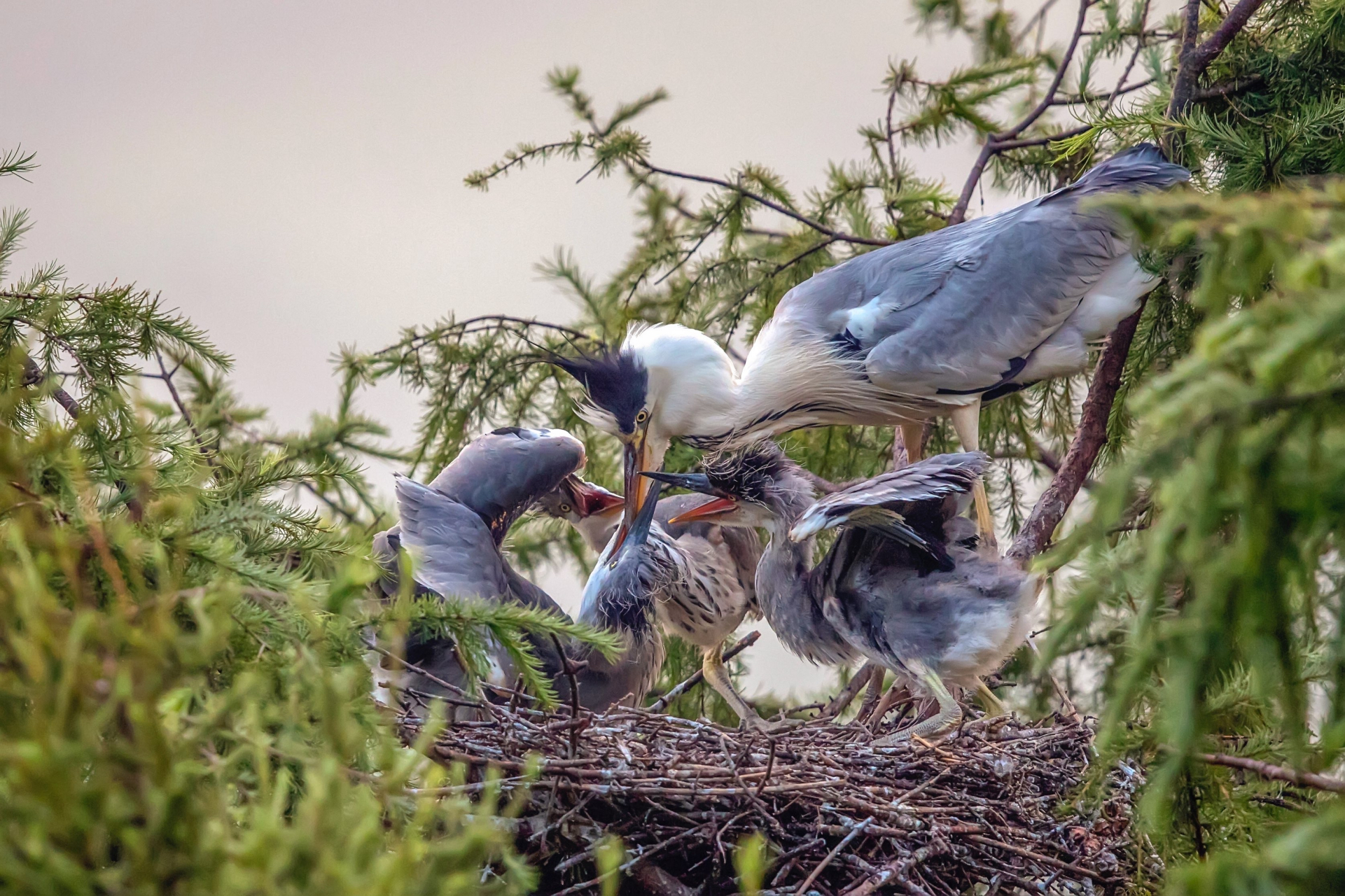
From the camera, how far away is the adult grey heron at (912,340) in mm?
2250

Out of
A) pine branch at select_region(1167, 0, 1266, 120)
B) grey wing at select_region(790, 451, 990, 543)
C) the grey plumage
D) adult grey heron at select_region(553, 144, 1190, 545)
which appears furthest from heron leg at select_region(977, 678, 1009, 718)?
pine branch at select_region(1167, 0, 1266, 120)

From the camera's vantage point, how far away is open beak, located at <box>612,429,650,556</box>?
7.63ft

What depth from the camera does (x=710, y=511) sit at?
222cm

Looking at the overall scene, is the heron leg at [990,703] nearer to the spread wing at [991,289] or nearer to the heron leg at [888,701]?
the heron leg at [888,701]

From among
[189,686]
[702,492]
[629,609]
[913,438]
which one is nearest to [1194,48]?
[913,438]

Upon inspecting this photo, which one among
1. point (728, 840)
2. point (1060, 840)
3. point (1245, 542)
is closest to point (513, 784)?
point (728, 840)

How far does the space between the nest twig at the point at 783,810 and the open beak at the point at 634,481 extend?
616mm

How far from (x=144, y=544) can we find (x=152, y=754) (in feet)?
1.01

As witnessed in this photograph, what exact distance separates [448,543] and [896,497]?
0.82 m

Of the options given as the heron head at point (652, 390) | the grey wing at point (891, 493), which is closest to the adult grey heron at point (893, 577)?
the grey wing at point (891, 493)

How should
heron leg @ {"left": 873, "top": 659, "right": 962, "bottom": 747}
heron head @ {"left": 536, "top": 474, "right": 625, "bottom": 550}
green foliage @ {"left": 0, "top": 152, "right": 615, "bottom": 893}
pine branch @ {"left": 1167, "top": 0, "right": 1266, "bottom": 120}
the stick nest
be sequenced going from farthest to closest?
heron head @ {"left": 536, "top": 474, "right": 625, "bottom": 550}
pine branch @ {"left": 1167, "top": 0, "right": 1266, "bottom": 120}
heron leg @ {"left": 873, "top": 659, "right": 962, "bottom": 747}
the stick nest
green foliage @ {"left": 0, "top": 152, "right": 615, "bottom": 893}

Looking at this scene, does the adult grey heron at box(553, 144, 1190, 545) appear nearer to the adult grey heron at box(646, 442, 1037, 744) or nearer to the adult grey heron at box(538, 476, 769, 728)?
the adult grey heron at box(538, 476, 769, 728)

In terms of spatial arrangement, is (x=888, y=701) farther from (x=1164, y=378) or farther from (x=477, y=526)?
(x=1164, y=378)

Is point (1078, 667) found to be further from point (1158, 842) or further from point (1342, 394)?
point (1342, 394)
